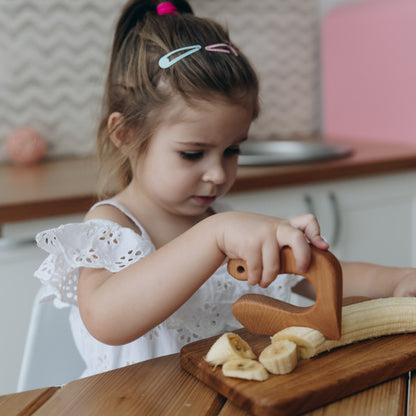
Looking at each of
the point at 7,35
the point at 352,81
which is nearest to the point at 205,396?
the point at 7,35

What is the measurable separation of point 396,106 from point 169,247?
1.66 m

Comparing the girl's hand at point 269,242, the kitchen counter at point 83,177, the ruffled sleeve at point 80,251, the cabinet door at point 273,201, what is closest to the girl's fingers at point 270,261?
the girl's hand at point 269,242

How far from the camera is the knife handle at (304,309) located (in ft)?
2.02

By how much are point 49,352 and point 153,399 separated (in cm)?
47

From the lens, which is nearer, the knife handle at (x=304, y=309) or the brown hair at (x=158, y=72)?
the knife handle at (x=304, y=309)

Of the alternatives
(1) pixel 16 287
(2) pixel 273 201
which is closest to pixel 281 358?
(1) pixel 16 287

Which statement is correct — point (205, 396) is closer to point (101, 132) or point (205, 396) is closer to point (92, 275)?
point (92, 275)

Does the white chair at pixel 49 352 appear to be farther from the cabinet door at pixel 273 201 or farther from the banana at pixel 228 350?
the cabinet door at pixel 273 201

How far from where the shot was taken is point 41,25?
6.55 ft

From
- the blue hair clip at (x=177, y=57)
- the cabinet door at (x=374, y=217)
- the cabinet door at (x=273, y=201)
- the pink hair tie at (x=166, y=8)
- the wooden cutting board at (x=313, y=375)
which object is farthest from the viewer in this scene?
the cabinet door at (x=374, y=217)

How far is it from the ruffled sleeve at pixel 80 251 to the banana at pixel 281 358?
0.97ft

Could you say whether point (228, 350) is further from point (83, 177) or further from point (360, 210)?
point (360, 210)

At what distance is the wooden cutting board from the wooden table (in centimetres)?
1

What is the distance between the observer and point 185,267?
0.71 m
